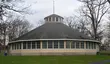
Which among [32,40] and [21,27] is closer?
[32,40]

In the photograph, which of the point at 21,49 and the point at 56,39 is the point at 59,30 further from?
the point at 21,49

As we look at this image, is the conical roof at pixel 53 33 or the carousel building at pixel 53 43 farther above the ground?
the conical roof at pixel 53 33

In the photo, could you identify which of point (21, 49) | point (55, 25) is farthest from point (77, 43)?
point (21, 49)

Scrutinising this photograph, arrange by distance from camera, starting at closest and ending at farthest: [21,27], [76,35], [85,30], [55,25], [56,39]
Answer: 1. [56,39]
2. [76,35]
3. [55,25]
4. [85,30]
5. [21,27]

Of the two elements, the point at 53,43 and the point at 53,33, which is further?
the point at 53,33

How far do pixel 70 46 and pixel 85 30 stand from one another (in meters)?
24.7

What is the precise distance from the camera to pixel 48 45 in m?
37.2

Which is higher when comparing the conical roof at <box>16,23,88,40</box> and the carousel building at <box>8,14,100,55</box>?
the conical roof at <box>16,23,88,40</box>

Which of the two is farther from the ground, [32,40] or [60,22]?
[60,22]

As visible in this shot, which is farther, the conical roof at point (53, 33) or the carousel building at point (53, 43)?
the conical roof at point (53, 33)

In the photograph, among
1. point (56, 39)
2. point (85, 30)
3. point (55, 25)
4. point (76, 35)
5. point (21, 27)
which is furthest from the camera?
point (21, 27)

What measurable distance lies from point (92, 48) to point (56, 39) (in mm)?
8300

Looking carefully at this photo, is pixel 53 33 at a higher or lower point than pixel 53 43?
higher

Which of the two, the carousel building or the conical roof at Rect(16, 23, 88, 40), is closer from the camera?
the carousel building
